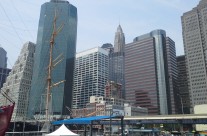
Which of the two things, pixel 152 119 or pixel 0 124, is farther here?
pixel 152 119

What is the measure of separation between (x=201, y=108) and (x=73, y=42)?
378 ft

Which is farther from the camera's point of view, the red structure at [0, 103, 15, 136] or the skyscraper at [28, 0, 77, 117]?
the skyscraper at [28, 0, 77, 117]

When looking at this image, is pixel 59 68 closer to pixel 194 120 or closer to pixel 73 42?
pixel 73 42

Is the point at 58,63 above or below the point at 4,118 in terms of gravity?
above

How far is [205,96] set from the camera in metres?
200

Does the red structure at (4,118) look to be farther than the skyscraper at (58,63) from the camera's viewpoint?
No

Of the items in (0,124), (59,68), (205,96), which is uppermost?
(59,68)

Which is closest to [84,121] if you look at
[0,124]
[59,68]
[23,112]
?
[0,124]

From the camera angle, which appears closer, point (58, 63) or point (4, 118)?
point (4, 118)

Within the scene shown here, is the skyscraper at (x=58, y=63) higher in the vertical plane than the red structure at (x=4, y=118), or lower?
higher

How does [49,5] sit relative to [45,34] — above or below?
above

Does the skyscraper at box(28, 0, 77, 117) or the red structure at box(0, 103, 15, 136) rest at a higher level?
the skyscraper at box(28, 0, 77, 117)

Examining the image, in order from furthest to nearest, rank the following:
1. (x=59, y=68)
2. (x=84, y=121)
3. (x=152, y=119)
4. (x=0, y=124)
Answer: (x=59, y=68) < (x=152, y=119) < (x=84, y=121) < (x=0, y=124)

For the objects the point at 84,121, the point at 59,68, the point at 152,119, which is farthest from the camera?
the point at 59,68
